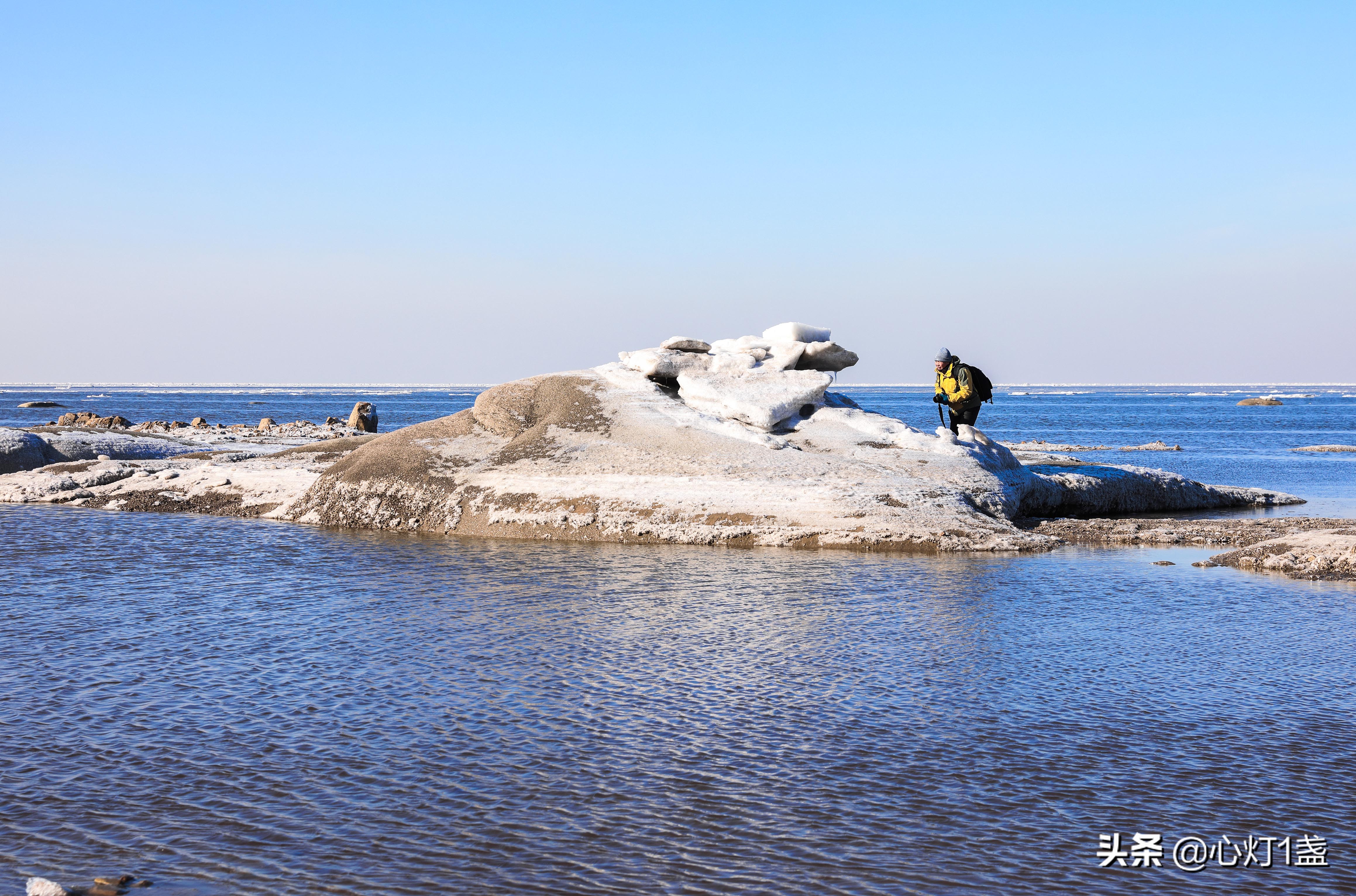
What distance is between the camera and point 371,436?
968 inches

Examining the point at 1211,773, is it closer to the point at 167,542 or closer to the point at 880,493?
the point at 880,493

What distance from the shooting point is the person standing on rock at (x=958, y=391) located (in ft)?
68.7

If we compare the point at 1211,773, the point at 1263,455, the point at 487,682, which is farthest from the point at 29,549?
the point at 1263,455

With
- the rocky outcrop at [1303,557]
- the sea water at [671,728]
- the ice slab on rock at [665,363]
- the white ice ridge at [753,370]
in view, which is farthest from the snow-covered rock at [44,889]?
the ice slab on rock at [665,363]

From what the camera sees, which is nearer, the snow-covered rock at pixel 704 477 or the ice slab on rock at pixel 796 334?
the snow-covered rock at pixel 704 477

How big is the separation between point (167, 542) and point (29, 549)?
1.82 metres

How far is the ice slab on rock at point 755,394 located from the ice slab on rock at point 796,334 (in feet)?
3.33

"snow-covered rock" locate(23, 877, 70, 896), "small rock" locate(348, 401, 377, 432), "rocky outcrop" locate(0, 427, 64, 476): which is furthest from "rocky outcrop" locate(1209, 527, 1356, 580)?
"small rock" locate(348, 401, 377, 432)

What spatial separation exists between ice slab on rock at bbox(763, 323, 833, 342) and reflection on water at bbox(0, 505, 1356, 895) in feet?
32.6

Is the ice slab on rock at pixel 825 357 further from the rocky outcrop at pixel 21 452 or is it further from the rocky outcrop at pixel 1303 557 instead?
the rocky outcrop at pixel 21 452

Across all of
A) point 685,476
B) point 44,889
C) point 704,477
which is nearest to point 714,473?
point 704,477

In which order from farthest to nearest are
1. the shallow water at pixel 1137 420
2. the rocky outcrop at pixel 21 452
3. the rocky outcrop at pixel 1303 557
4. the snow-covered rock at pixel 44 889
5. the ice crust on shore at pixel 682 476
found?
the shallow water at pixel 1137 420 → the rocky outcrop at pixel 21 452 → the ice crust on shore at pixel 682 476 → the rocky outcrop at pixel 1303 557 → the snow-covered rock at pixel 44 889

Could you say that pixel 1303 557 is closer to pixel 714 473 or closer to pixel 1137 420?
pixel 714 473

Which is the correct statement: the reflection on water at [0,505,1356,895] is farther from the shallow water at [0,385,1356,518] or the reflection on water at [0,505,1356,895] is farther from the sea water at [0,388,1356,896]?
the shallow water at [0,385,1356,518]
